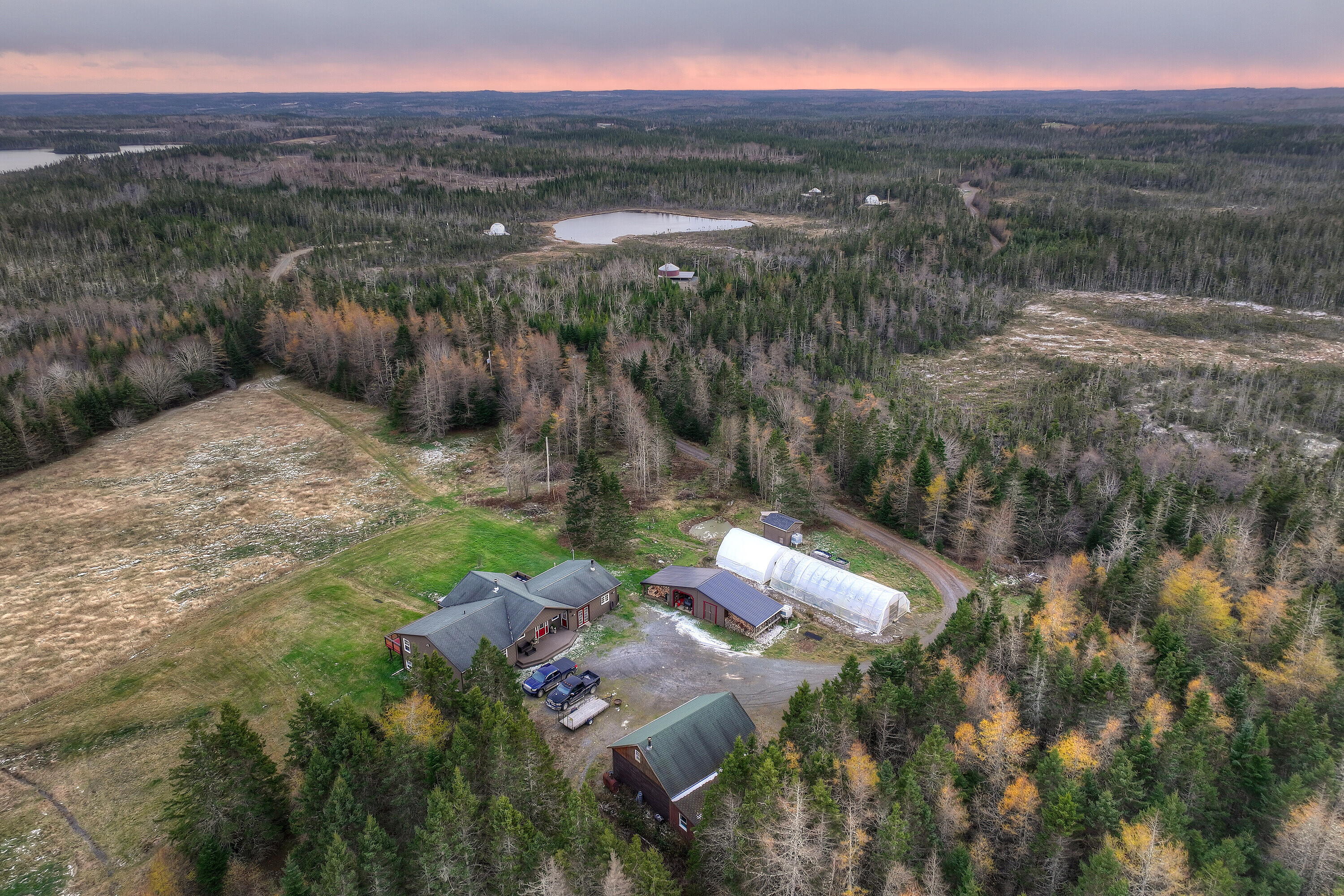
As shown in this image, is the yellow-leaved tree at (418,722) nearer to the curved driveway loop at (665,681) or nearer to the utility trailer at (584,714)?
the curved driveway loop at (665,681)

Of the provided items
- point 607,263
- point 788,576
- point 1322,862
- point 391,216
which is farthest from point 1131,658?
point 391,216

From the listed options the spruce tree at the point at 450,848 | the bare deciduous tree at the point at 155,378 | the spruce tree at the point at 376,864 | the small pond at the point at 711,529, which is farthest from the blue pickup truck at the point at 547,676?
the bare deciduous tree at the point at 155,378

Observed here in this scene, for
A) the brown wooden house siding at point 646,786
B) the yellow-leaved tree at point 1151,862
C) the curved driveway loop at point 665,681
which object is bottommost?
the curved driveway loop at point 665,681

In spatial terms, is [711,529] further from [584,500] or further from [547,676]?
[547,676]

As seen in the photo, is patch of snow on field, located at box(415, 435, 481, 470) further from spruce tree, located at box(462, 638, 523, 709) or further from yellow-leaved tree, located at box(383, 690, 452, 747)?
yellow-leaved tree, located at box(383, 690, 452, 747)

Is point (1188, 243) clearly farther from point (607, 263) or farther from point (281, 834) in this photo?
point (281, 834)

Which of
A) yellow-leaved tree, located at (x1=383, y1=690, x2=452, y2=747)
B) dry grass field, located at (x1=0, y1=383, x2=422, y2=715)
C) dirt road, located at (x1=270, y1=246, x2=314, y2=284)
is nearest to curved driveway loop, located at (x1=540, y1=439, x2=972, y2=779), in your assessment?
yellow-leaved tree, located at (x1=383, y1=690, x2=452, y2=747)

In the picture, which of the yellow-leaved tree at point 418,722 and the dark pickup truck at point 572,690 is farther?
the dark pickup truck at point 572,690
